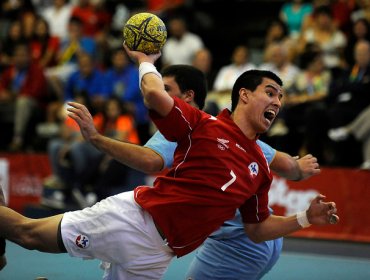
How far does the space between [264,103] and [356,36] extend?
298 inches

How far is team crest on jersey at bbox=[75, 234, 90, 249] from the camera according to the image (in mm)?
4984

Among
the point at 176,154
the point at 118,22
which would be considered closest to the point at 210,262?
the point at 176,154

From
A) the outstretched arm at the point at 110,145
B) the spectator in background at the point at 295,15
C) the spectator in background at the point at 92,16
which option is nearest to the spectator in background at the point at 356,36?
the spectator in background at the point at 295,15

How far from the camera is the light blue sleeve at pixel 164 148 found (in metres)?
5.29

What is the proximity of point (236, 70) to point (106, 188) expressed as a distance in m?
3.02

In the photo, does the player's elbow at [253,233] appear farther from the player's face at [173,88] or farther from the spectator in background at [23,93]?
the spectator in background at [23,93]

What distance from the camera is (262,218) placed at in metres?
5.27

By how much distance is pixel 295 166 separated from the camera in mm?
5793

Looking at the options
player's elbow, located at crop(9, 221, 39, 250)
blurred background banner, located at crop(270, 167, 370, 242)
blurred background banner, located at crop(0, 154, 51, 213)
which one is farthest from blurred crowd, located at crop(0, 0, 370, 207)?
player's elbow, located at crop(9, 221, 39, 250)

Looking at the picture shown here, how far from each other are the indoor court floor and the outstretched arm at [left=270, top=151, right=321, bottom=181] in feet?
7.99

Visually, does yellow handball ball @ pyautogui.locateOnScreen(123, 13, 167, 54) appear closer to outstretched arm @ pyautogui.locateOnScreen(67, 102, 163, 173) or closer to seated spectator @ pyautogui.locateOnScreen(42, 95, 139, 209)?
outstretched arm @ pyautogui.locateOnScreen(67, 102, 163, 173)

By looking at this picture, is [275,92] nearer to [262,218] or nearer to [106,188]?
[262,218]

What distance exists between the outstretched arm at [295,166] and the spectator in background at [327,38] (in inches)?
275

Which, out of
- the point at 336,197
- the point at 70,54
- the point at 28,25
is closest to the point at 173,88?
the point at 336,197
